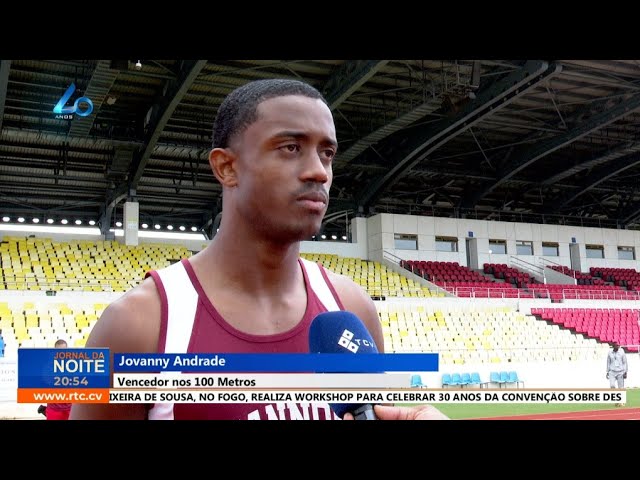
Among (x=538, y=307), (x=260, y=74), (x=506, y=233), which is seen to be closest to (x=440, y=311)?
(x=538, y=307)

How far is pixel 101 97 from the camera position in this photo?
18.8 metres

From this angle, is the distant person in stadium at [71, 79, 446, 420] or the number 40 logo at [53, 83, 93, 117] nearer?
the distant person in stadium at [71, 79, 446, 420]

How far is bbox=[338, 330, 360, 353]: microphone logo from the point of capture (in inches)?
61.6

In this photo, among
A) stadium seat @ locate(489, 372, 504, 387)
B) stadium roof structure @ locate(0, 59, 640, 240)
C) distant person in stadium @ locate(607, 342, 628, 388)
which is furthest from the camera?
stadium roof structure @ locate(0, 59, 640, 240)

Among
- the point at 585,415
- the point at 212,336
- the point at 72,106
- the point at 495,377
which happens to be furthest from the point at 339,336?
the point at 72,106

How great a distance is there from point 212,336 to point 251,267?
0.21 m

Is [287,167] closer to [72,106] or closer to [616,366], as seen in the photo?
[616,366]

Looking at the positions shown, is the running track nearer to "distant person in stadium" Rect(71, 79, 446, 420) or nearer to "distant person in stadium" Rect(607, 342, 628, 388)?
"distant person in stadium" Rect(71, 79, 446, 420)

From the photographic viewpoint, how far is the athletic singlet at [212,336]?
1.61 metres

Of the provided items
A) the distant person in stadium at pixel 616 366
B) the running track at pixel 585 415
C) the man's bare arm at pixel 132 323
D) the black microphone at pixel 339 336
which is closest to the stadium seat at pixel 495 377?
the distant person in stadium at pixel 616 366

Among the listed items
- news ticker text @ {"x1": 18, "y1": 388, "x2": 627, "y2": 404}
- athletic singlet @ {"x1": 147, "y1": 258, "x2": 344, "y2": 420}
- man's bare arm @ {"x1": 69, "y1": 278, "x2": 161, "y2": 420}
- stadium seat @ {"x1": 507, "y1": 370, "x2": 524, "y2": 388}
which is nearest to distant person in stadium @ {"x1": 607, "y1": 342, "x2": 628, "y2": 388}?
stadium seat @ {"x1": 507, "y1": 370, "x2": 524, "y2": 388}

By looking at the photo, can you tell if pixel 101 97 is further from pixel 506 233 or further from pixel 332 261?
pixel 506 233

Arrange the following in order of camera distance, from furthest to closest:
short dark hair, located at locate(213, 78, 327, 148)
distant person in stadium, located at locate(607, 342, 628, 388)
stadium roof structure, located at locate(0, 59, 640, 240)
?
stadium roof structure, located at locate(0, 59, 640, 240) < distant person in stadium, located at locate(607, 342, 628, 388) < short dark hair, located at locate(213, 78, 327, 148)

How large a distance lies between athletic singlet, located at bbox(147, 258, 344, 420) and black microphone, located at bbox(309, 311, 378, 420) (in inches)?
3.9
